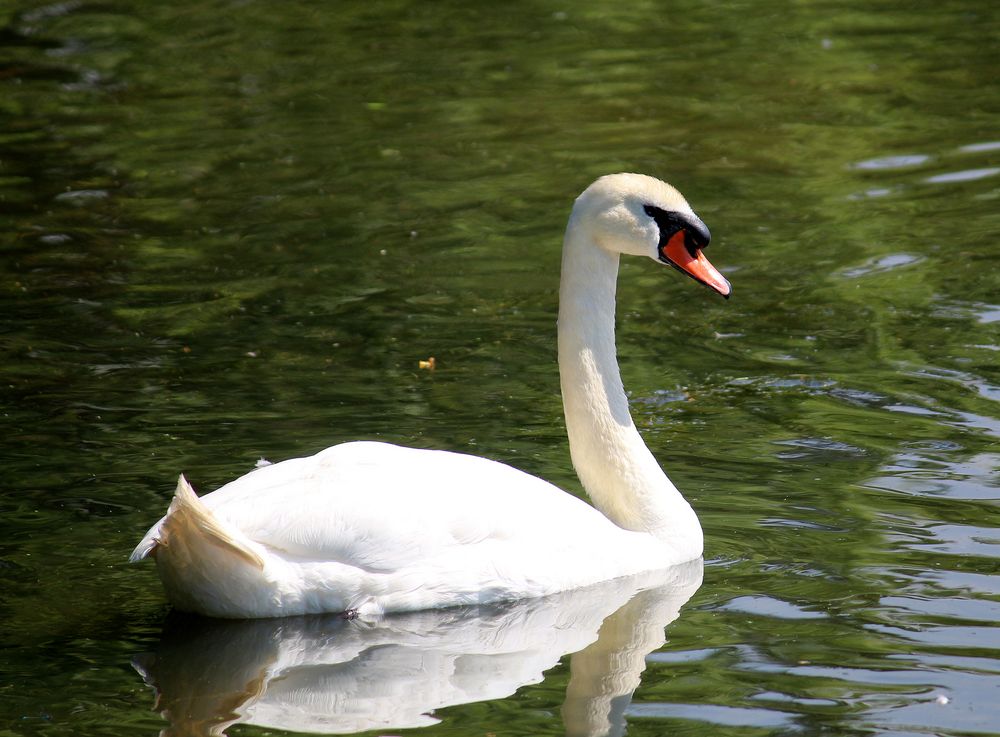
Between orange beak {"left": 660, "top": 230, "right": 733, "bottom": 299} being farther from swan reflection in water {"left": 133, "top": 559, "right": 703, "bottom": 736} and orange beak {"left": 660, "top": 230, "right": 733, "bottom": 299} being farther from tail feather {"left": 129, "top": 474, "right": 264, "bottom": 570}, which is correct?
tail feather {"left": 129, "top": 474, "right": 264, "bottom": 570}

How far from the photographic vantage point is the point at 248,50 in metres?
18.5

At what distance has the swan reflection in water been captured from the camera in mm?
5555

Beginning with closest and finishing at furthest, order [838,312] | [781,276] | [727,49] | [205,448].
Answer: [205,448] < [838,312] < [781,276] < [727,49]

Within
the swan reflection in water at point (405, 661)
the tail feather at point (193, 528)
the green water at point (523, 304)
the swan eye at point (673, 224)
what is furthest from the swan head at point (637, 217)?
the tail feather at point (193, 528)

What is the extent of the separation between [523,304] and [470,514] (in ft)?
14.8

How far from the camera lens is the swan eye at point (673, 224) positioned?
6941 mm

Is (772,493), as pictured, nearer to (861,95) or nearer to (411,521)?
(411,521)

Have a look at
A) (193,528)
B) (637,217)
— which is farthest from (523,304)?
(193,528)

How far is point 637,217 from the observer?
6902mm

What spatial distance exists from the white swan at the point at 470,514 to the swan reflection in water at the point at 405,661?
84mm

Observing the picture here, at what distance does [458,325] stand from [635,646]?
14.9ft

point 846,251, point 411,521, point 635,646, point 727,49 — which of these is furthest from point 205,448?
point 727,49

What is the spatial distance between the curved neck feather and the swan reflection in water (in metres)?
0.35

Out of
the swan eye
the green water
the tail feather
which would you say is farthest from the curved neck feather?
the tail feather
